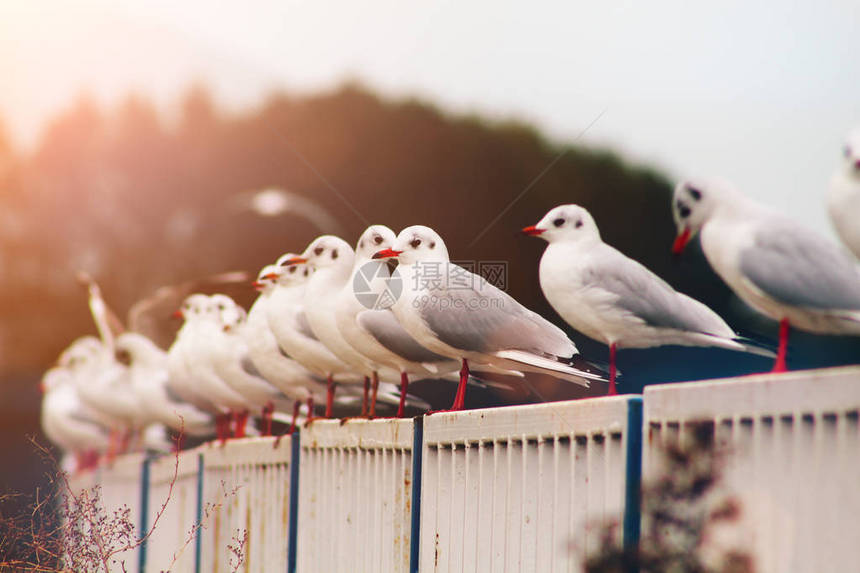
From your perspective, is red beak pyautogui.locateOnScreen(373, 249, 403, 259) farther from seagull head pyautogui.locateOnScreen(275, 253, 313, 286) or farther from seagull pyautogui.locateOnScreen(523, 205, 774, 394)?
seagull head pyautogui.locateOnScreen(275, 253, 313, 286)

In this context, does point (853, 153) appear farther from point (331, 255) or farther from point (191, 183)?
point (191, 183)

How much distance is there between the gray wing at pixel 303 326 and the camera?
27.1 ft

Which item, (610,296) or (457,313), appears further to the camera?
(457,313)

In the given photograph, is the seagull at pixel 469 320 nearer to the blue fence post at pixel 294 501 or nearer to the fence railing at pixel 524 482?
the fence railing at pixel 524 482

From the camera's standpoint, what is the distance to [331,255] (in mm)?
7922

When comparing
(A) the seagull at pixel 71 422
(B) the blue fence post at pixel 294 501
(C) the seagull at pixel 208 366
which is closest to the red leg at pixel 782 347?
(B) the blue fence post at pixel 294 501

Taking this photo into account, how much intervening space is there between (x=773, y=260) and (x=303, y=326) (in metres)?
4.70

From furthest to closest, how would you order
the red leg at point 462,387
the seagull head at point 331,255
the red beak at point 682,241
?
1. the seagull head at point 331,255
2. the red leg at point 462,387
3. the red beak at point 682,241

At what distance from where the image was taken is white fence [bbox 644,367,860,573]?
3.48 m

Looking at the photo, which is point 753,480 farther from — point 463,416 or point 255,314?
point 255,314

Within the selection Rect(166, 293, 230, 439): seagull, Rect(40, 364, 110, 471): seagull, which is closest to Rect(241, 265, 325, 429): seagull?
Rect(166, 293, 230, 439): seagull

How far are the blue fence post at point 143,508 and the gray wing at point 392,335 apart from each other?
14.0 feet

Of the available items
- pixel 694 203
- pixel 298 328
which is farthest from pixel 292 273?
pixel 694 203

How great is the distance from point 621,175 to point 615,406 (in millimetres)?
13330
